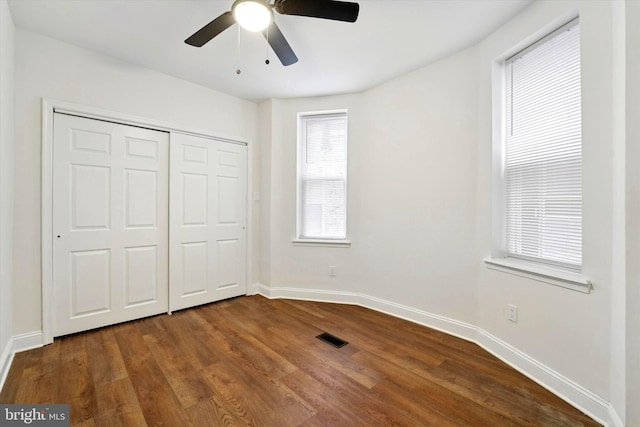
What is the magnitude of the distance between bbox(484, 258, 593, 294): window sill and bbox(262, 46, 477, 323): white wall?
0.89ft

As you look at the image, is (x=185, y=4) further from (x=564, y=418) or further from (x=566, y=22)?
(x=564, y=418)

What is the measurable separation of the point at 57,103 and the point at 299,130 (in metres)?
2.32

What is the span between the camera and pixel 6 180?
1904mm

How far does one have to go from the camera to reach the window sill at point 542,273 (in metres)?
1.58

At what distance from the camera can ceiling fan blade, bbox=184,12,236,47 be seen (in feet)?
5.27

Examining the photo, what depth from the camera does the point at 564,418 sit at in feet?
4.86

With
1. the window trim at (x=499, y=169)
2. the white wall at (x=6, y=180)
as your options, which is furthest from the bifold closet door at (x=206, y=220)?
the window trim at (x=499, y=169)

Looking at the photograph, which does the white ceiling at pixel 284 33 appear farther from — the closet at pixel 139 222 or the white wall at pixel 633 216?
the white wall at pixel 633 216

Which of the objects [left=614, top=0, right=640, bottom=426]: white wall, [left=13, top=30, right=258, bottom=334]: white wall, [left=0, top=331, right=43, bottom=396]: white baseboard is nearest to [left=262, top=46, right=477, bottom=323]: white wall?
[left=614, top=0, right=640, bottom=426]: white wall

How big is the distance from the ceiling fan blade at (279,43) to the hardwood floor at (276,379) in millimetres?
2260

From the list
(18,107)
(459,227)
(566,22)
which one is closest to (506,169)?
(459,227)

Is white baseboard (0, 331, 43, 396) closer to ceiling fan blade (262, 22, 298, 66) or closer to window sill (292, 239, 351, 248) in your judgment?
window sill (292, 239, 351, 248)

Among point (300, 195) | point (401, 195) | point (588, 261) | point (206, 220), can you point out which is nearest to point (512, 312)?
point (588, 261)

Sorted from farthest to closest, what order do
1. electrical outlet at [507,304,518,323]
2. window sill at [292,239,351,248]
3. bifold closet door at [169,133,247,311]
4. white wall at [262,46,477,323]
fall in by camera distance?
window sill at [292,239,351,248]
bifold closet door at [169,133,247,311]
white wall at [262,46,477,323]
electrical outlet at [507,304,518,323]
